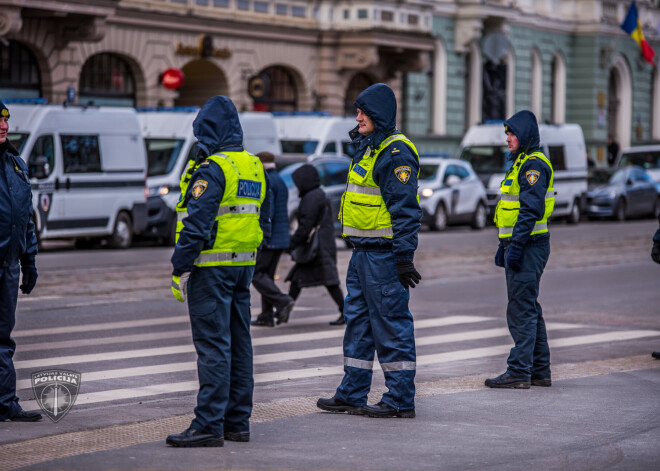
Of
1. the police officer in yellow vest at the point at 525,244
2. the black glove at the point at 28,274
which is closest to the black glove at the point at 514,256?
the police officer in yellow vest at the point at 525,244

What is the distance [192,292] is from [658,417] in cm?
310

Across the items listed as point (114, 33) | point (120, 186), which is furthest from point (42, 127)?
point (114, 33)

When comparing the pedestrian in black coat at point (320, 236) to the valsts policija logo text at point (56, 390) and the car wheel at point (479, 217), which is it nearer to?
the valsts policija logo text at point (56, 390)

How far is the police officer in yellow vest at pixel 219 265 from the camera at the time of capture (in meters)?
7.21

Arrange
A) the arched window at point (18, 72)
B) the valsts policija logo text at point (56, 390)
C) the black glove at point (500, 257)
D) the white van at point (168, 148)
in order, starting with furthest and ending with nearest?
the arched window at point (18, 72) < the white van at point (168, 148) < the black glove at point (500, 257) < the valsts policija logo text at point (56, 390)

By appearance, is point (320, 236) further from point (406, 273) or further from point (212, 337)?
point (212, 337)

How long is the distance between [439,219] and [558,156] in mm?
5894

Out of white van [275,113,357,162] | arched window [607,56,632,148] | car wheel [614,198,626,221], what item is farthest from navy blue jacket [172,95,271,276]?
arched window [607,56,632,148]

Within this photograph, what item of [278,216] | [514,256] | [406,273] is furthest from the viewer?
[278,216]

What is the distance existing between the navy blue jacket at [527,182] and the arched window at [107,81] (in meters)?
23.1

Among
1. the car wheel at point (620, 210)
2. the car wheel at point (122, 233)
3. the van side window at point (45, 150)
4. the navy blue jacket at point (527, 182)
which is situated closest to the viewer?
the navy blue jacket at point (527, 182)

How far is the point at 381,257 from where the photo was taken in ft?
26.9

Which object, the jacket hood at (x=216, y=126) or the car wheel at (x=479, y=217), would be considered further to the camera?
the car wheel at (x=479, y=217)

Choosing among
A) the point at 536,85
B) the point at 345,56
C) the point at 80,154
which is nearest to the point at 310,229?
the point at 80,154
